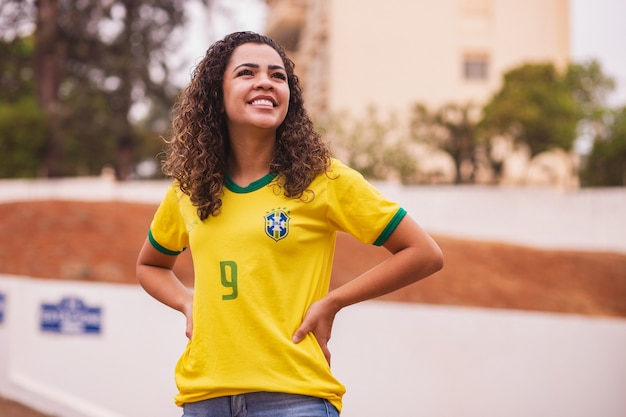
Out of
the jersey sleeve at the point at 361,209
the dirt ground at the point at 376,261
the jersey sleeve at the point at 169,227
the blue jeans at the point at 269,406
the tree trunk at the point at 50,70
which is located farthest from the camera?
the tree trunk at the point at 50,70

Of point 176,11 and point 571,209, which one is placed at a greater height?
point 176,11

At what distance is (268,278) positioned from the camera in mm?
1914

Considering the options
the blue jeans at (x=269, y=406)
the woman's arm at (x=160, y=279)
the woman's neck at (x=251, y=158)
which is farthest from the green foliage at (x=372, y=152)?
the blue jeans at (x=269, y=406)

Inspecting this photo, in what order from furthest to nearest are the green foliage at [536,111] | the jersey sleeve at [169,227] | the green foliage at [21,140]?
1. the green foliage at [536,111]
2. the green foliage at [21,140]
3. the jersey sleeve at [169,227]

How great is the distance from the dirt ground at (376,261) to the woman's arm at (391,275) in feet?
28.5

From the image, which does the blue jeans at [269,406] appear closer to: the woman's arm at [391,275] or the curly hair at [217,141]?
the woman's arm at [391,275]

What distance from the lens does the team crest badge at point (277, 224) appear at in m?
1.92

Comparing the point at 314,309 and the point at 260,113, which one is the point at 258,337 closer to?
the point at 314,309

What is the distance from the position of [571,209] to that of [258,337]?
16.6 meters

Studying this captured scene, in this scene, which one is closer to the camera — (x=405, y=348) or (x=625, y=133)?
(x=405, y=348)

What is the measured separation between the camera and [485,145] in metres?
21.0

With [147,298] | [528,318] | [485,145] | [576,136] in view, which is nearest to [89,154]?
[485,145]

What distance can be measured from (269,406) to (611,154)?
67.7 feet

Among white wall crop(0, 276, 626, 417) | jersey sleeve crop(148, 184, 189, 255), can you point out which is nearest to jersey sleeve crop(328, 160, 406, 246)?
jersey sleeve crop(148, 184, 189, 255)
